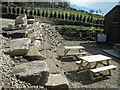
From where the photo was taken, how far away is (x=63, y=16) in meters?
22.1

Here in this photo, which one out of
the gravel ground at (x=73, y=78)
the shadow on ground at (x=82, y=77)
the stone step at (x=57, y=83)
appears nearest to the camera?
the gravel ground at (x=73, y=78)

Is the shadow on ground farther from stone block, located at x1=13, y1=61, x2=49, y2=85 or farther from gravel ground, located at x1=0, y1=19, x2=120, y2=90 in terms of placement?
stone block, located at x1=13, y1=61, x2=49, y2=85

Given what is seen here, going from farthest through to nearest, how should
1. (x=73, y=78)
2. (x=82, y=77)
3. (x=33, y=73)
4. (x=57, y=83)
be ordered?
1. (x=82, y=77)
2. (x=73, y=78)
3. (x=57, y=83)
4. (x=33, y=73)

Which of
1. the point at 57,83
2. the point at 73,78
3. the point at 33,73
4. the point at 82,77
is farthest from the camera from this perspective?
the point at 82,77

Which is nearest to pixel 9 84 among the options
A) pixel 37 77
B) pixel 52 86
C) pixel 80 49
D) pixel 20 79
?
pixel 20 79

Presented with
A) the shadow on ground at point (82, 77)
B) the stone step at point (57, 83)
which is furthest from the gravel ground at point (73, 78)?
the stone step at point (57, 83)

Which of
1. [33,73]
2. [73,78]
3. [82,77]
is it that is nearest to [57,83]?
[33,73]

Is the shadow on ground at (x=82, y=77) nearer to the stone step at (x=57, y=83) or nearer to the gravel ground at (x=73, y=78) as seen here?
the gravel ground at (x=73, y=78)

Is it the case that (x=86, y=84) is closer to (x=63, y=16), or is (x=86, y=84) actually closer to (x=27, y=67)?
(x=27, y=67)

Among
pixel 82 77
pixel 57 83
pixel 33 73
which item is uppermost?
pixel 33 73

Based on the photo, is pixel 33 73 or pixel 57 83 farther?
pixel 57 83

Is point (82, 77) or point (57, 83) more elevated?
point (57, 83)

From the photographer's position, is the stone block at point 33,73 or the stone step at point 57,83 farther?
the stone step at point 57,83

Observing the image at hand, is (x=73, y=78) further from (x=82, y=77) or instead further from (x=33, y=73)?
(x=33, y=73)
